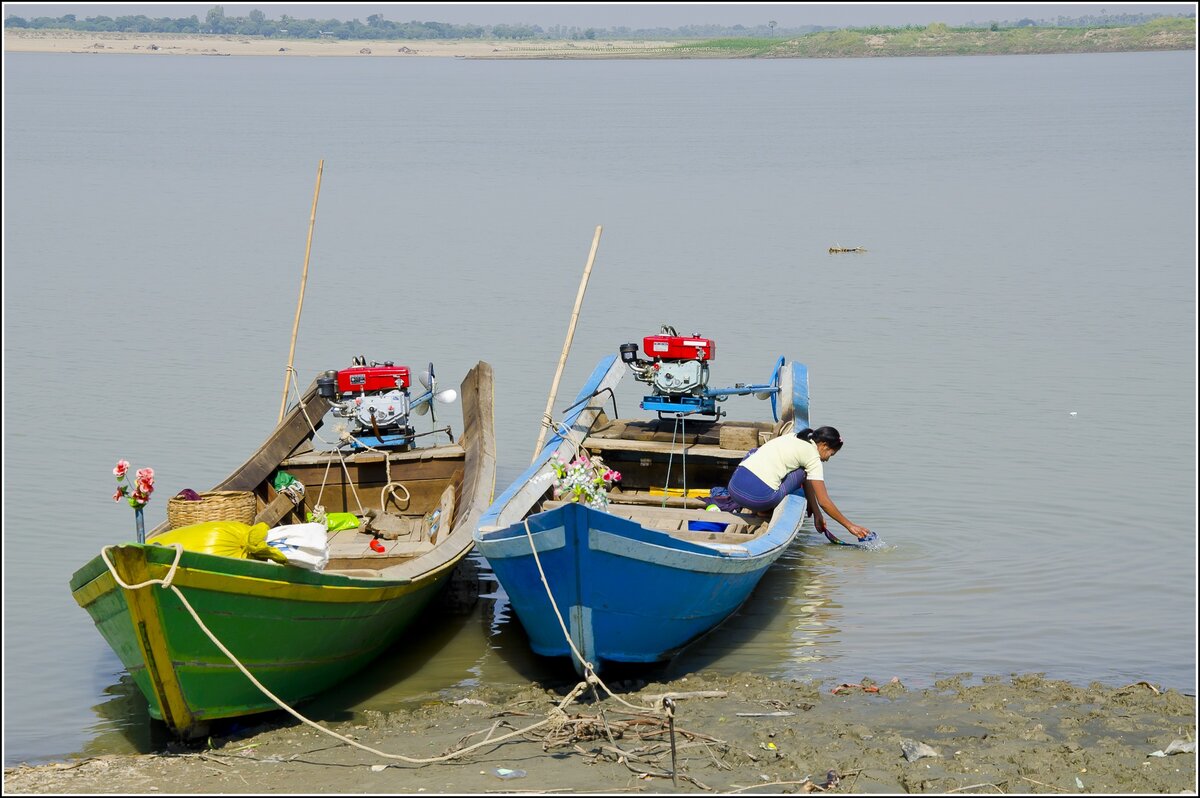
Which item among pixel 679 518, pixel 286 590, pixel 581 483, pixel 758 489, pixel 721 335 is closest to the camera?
pixel 286 590

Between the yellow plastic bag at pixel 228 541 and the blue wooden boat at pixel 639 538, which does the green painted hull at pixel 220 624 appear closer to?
the yellow plastic bag at pixel 228 541

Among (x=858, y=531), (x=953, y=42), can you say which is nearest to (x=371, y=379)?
(x=858, y=531)

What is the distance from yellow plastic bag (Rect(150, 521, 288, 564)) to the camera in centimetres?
746

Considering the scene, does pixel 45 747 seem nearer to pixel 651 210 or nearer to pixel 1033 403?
pixel 1033 403

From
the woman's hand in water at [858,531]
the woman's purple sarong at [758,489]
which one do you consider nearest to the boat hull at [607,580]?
the woman's purple sarong at [758,489]

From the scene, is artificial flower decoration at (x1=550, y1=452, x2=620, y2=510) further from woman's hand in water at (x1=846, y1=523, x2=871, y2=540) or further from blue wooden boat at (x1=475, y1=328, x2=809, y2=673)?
woman's hand in water at (x1=846, y1=523, x2=871, y2=540)

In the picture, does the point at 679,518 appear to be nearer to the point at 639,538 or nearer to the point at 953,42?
the point at 639,538

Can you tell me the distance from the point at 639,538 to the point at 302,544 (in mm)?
1703

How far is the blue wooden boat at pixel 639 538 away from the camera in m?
7.92

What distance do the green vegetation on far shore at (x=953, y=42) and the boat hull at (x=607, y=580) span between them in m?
101

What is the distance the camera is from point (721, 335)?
17641 millimetres

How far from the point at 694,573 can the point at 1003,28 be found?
11260 centimetres

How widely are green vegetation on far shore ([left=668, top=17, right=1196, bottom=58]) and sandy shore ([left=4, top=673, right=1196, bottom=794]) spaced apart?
100935 mm

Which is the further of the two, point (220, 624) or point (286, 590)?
point (286, 590)
